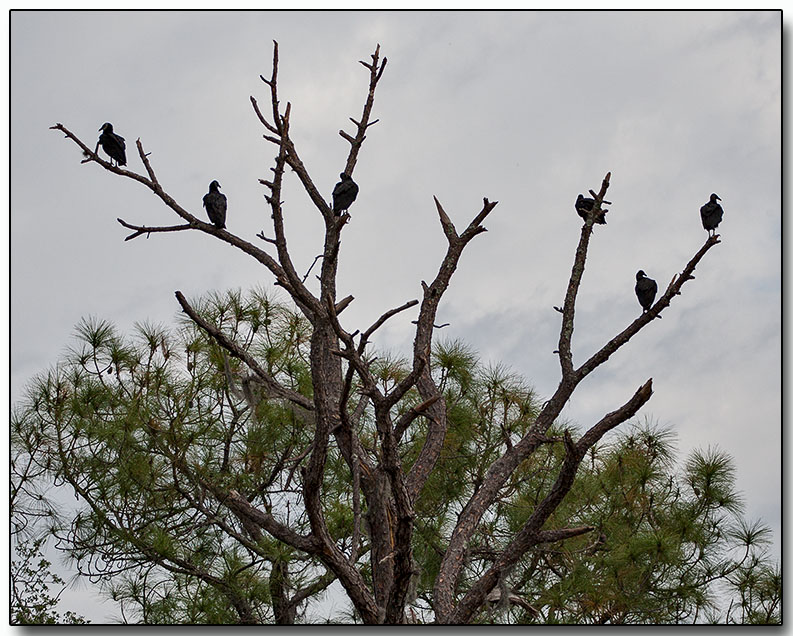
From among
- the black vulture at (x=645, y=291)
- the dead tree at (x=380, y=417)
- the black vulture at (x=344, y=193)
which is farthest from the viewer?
the black vulture at (x=344, y=193)

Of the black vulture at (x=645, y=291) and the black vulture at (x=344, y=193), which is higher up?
the black vulture at (x=344, y=193)

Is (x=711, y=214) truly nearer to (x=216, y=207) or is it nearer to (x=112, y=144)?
(x=216, y=207)

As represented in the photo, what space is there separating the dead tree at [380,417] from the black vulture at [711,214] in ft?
1.74

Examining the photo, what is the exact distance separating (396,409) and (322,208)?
1.58m

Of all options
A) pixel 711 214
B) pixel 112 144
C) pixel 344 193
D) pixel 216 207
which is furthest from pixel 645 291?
pixel 112 144

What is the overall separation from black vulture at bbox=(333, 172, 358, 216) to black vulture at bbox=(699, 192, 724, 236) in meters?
1.61

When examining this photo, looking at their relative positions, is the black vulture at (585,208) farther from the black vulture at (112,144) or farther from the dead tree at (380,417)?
the black vulture at (112,144)

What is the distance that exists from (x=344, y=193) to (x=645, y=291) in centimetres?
143

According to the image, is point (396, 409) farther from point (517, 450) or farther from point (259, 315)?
point (517, 450)

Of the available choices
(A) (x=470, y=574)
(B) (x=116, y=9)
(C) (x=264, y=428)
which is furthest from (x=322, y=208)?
(A) (x=470, y=574)

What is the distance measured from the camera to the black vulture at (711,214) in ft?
14.3

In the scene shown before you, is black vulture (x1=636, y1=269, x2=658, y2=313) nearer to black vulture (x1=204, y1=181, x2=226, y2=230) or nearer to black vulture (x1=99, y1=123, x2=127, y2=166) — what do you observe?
black vulture (x1=204, y1=181, x2=226, y2=230)

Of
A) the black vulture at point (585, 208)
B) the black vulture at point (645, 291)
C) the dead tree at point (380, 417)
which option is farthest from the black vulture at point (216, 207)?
the black vulture at point (645, 291)

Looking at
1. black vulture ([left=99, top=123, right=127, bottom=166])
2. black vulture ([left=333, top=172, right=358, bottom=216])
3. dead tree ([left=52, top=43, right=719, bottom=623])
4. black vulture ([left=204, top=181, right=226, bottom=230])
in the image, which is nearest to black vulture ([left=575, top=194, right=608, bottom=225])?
dead tree ([left=52, top=43, right=719, bottom=623])
